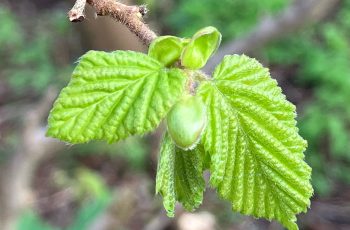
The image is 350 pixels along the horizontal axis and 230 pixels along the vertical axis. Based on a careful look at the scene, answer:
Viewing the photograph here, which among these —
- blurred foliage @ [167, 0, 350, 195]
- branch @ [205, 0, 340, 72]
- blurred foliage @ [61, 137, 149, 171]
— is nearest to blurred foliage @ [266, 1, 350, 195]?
blurred foliage @ [167, 0, 350, 195]

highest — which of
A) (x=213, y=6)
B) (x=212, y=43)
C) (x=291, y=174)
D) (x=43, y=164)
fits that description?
(x=213, y=6)

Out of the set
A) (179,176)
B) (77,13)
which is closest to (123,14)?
(77,13)

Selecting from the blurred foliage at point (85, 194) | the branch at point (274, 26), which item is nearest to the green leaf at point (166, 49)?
the blurred foliage at point (85, 194)

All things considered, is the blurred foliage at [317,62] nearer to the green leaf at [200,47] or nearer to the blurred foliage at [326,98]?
the blurred foliage at [326,98]

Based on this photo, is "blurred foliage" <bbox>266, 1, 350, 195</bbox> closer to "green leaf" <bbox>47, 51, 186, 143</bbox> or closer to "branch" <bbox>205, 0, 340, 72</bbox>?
"branch" <bbox>205, 0, 340, 72</bbox>

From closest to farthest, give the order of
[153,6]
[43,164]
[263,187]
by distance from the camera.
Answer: [263,187] < [43,164] < [153,6]

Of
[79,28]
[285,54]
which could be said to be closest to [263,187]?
[285,54]

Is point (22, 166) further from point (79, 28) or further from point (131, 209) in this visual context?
point (79, 28)
